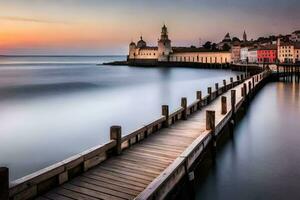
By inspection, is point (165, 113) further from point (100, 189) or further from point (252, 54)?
point (252, 54)

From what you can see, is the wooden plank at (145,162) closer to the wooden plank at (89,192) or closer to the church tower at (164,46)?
the wooden plank at (89,192)

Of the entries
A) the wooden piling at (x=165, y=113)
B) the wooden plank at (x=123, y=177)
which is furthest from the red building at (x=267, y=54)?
the wooden plank at (x=123, y=177)

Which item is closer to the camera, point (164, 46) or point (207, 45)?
point (164, 46)

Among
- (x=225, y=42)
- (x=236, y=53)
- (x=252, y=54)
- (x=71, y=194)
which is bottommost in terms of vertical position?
(x=71, y=194)

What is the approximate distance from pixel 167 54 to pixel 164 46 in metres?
4.94

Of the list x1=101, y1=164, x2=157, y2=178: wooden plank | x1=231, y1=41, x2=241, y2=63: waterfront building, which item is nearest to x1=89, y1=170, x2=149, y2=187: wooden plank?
x1=101, y1=164, x2=157, y2=178: wooden plank

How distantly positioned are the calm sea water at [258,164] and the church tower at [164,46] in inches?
5017

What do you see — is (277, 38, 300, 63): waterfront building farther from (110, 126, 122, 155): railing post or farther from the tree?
(110, 126, 122, 155): railing post

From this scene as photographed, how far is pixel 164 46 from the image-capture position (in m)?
146

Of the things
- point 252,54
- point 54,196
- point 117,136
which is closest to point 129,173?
point 117,136

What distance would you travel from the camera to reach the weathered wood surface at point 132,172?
646 cm

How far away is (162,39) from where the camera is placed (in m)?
146

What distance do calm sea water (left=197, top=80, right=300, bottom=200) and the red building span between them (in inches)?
3438

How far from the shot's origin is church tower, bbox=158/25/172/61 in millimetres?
145875
